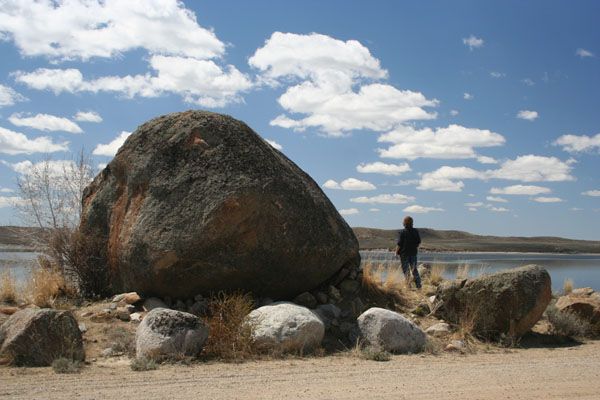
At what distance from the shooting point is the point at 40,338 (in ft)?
29.7

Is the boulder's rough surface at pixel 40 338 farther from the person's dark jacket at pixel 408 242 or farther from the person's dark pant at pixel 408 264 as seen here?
the person's dark jacket at pixel 408 242

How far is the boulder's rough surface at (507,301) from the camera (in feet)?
39.1

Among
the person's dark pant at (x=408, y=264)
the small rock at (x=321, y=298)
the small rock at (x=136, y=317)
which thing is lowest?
the small rock at (x=136, y=317)

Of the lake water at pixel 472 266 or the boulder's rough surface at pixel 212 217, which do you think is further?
the lake water at pixel 472 266

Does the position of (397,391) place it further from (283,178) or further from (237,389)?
(283,178)

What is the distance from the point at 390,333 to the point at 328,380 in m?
2.88

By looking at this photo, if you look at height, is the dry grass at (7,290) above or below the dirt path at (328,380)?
above

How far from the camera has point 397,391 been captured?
24.8ft

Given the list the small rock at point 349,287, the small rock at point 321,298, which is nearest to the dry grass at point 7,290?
the small rock at point 321,298

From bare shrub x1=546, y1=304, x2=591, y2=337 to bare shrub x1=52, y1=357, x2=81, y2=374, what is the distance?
931 centimetres

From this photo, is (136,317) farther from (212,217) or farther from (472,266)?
(472,266)

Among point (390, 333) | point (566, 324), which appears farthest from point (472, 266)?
point (390, 333)

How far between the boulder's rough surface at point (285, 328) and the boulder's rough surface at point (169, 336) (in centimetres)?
94

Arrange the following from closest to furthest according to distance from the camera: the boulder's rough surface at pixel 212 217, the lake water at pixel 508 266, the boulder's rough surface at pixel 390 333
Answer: the boulder's rough surface at pixel 390 333 → the boulder's rough surface at pixel 212 217 → the lake water at pixel 508 266
